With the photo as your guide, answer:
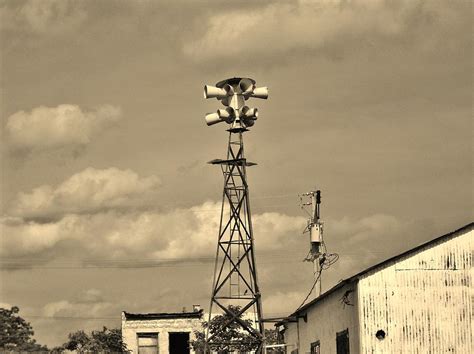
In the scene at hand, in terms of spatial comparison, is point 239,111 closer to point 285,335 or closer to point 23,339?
point 285,335

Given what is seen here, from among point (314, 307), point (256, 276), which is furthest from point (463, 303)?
point (256, 276)

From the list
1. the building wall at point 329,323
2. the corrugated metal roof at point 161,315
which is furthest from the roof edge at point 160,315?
the building wall at point 329,323

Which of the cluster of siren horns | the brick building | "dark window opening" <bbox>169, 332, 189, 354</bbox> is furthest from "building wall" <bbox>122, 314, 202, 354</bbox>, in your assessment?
the cluster of siren horns

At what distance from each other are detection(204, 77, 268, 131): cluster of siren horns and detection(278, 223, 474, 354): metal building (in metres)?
14.0

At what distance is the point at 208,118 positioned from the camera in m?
43.5

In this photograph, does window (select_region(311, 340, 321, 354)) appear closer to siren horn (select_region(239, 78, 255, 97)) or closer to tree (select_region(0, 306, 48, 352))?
siren horn (select_region(239, 78, 255, 97))

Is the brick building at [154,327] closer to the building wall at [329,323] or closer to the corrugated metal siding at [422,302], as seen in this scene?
the building wall at [329,323]

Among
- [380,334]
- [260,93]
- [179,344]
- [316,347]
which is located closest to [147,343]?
[179,344]

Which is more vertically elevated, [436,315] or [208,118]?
[208,118]

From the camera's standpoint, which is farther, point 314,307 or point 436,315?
point 314,307

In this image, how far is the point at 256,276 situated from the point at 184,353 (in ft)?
86.6

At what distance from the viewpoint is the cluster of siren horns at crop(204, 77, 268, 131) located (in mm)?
43062

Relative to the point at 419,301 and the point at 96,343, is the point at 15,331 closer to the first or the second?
the point at 96,343

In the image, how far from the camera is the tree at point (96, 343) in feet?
204
